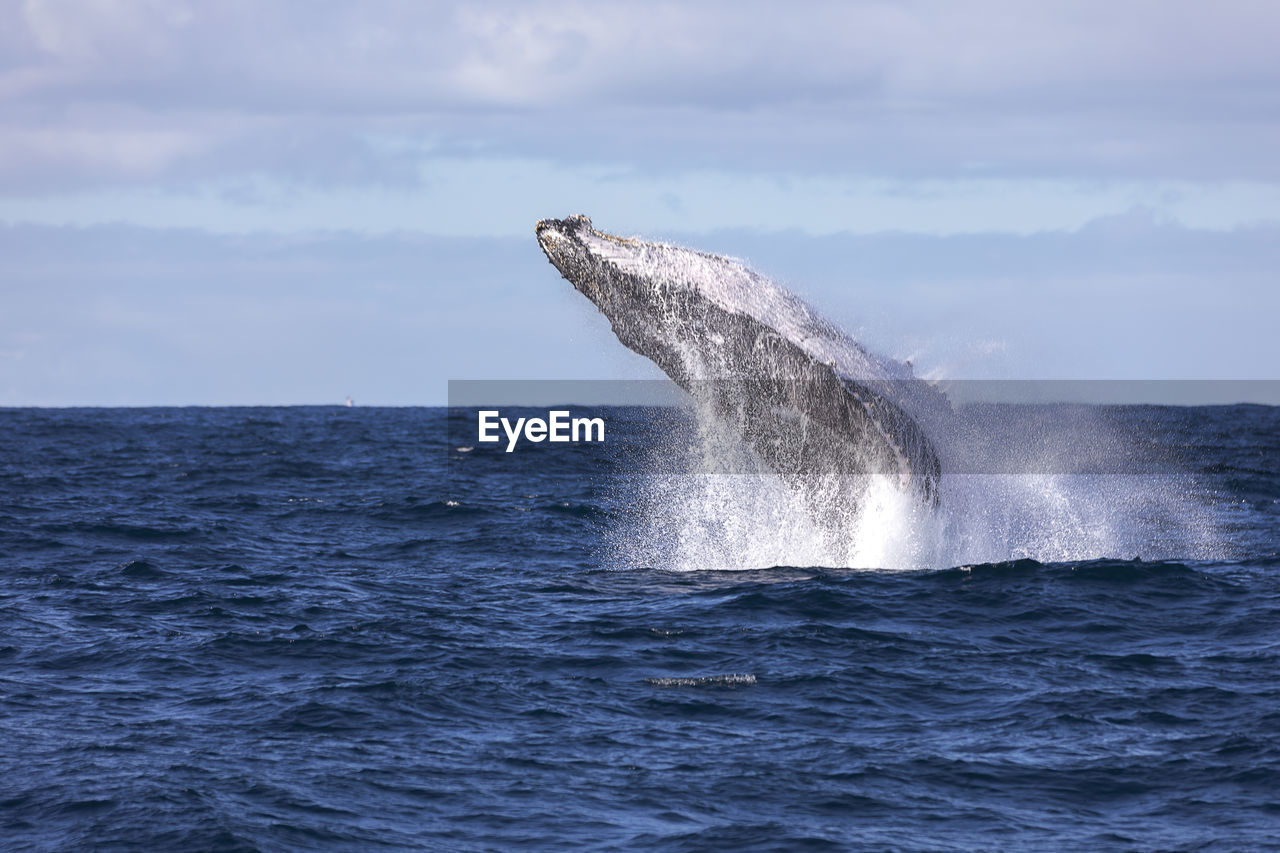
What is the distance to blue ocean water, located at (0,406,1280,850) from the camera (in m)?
11.3

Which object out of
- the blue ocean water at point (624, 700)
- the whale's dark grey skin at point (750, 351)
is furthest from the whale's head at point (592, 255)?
the blue ocean water at point (624, 700)

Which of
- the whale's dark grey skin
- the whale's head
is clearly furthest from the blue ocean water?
the whale's head

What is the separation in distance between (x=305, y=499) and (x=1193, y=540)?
22.2 m

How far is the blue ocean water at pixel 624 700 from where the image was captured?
11289 millimetres

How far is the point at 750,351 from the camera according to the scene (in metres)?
16.5

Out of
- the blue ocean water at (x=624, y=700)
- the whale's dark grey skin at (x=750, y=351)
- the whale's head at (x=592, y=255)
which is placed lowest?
the blue ocean water at (x=624, y=700)

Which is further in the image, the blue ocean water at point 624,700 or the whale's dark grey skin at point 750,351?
the whale's dark grey skin at point 750,351

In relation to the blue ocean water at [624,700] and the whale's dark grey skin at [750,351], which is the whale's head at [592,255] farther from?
the blue ocean water at [624,700]

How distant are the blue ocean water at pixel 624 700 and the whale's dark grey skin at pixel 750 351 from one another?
2.43 meters

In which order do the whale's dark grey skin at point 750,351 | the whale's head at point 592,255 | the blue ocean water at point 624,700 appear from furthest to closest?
the whale's dark grey skin at point 750,351
the whale's head at point 592,255
the blue ocean water at point 624,700

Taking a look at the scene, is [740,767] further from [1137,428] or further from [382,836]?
[1137,428]

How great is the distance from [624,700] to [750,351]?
15.0ft

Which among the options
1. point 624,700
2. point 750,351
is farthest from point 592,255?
point 624,700

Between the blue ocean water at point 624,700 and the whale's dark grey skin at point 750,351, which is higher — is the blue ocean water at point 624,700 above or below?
below
